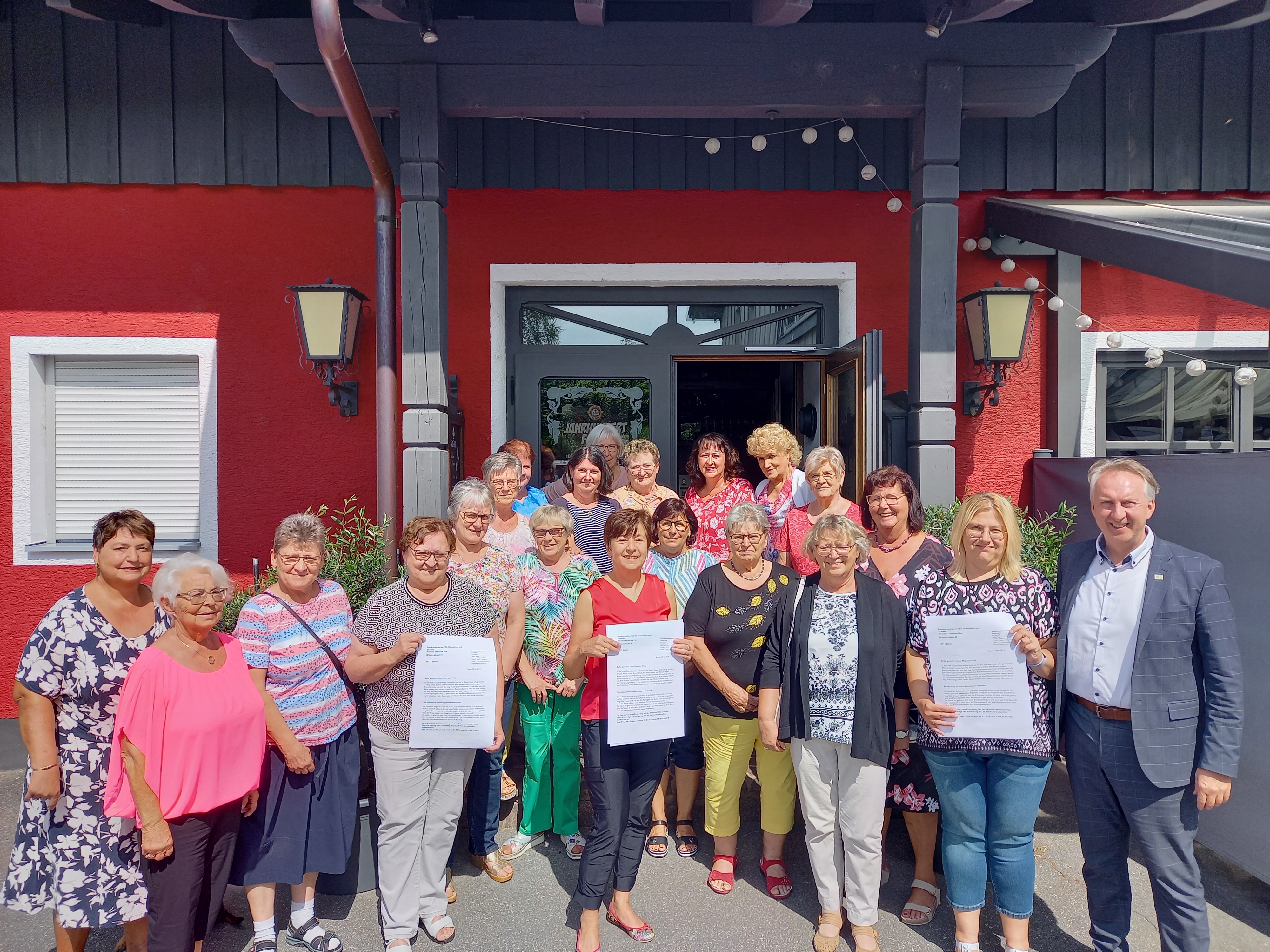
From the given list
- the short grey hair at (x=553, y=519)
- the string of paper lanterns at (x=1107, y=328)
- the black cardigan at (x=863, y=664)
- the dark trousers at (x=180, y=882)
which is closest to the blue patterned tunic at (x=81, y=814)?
the dark trousers at (x=180, y=882)

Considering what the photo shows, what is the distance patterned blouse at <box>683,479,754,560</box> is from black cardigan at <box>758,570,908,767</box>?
109 cm

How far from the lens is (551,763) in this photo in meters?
3.71

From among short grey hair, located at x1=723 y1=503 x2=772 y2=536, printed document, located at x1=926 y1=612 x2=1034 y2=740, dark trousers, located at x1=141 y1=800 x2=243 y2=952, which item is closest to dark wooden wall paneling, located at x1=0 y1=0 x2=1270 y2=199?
short grey hair, located at x1=723 y1=503 x2=772 y2=536

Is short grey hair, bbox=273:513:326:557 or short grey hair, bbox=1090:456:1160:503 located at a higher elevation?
short grey hair, bbox=1090:456:1160:503

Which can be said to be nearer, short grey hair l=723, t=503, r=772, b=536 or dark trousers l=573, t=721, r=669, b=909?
dark trousers l=573, t=721, r=669, b=909

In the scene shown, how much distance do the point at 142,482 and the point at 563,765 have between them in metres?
3.89

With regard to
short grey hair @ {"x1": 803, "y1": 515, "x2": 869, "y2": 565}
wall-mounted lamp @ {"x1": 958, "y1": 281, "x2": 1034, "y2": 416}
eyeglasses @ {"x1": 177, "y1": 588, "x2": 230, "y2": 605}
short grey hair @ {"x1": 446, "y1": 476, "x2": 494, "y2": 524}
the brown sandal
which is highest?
wall-mounted lamp @ {"x1": 958, "y1": 281, "x2": 1034, "y2": 416}

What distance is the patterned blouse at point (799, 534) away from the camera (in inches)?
151

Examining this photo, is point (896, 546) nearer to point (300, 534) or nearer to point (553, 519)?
point (553, 519)

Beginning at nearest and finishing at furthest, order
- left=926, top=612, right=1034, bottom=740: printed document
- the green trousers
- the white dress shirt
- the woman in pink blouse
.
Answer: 1. the white dress shirt
2. left=926, top=612, right=1034, bottom=740: printed document
3. the green trousers
4. the woman in pink blouse

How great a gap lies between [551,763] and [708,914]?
975 mm

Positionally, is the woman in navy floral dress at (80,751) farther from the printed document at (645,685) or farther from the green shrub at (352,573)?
the printed document at (645,685)

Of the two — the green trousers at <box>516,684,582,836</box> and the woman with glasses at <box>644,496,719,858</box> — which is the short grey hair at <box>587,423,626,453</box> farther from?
the green trousers at <box>516,684,582,836</box>

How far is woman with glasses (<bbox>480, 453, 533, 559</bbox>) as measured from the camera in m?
4.05
